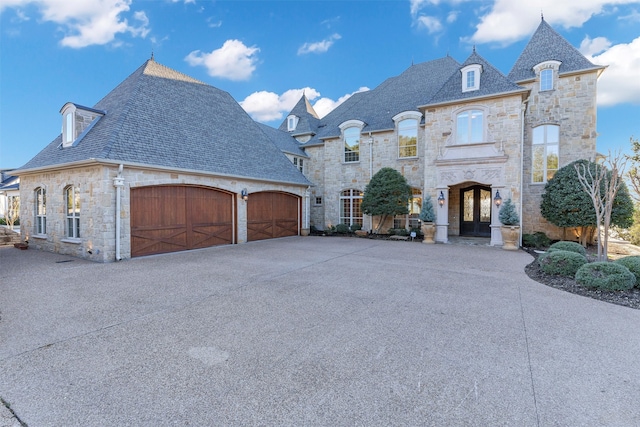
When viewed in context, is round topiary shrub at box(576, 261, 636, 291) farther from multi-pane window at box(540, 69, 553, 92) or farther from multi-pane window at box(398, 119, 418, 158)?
multi-pane window at box(540, 69, 553, 92)

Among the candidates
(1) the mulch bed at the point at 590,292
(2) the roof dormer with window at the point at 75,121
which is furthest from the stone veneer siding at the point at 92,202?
(1) the mulch bed at the point at 590,292

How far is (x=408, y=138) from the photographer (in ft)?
52.5

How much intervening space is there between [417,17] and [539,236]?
11459 millimetres

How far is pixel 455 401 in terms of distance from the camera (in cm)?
253

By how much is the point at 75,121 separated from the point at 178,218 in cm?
468

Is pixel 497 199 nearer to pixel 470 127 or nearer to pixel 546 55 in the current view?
pixel 470 127

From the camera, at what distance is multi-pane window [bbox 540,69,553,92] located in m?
13.7

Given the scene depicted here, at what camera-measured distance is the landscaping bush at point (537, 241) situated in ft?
40.8

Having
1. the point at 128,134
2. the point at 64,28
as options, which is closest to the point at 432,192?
the point at 128,134

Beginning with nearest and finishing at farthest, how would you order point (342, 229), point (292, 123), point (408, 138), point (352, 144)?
1. point (408, 138)
2. point (342, 229)
3. point (352, 144)
4. point (292, 123)

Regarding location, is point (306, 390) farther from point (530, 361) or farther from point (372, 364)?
point (530, 361)

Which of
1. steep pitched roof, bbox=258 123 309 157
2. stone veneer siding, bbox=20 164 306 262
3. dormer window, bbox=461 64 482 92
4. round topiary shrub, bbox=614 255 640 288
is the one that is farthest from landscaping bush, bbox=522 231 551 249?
steep pitched roof, bbox=258 123 309 157

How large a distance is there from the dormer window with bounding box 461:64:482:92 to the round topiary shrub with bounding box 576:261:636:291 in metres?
9.48

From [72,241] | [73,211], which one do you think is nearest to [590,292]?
[72,241]
